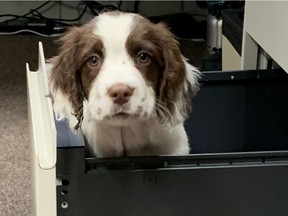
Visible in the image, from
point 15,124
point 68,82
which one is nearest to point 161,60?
point 68,82

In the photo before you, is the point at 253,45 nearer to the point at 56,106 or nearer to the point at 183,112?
the point at 183,112

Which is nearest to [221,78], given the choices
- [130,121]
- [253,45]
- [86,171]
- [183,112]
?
[253,45]

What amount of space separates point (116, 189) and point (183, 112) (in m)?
0.24

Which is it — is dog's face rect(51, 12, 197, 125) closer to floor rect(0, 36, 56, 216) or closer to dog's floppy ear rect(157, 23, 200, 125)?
dog's floppy ear rect(157, 23, 200, 125)

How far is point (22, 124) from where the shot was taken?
1.92 metres

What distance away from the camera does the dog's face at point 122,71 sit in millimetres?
895

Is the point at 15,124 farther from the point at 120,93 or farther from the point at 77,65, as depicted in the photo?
the point at 120,93

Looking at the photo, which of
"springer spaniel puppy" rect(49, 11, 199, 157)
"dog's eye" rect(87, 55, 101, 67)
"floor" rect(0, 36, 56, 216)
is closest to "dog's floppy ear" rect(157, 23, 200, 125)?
"springer spaniel puppy" rect(49, 11, 199, 157)

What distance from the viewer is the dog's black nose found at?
0.87m

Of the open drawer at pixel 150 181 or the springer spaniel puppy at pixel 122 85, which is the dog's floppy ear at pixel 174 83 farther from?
the open drawer at pixel 150 181

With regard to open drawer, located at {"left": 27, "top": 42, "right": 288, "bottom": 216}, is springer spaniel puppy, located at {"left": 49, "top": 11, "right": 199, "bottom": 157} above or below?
above

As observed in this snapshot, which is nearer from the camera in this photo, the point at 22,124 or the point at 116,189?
the point at 116,189

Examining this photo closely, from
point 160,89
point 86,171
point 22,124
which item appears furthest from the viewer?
point 22,124

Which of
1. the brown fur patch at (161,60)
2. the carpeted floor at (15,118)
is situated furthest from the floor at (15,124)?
the brown fur patch at (161,60)
